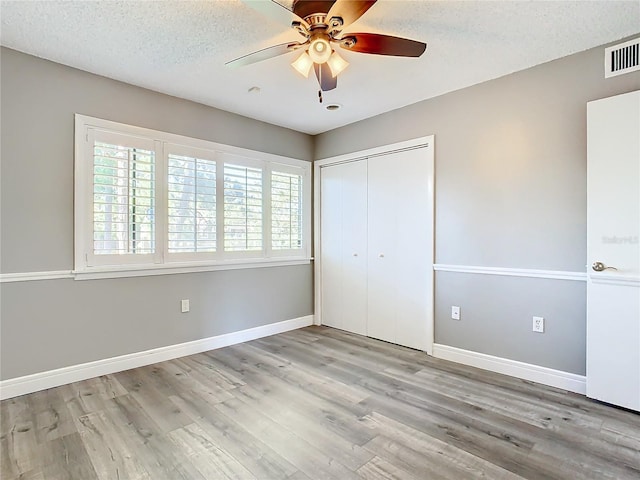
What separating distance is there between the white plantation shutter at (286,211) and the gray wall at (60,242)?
1039 millimetres

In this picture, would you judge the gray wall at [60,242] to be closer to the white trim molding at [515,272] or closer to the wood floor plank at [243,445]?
the wood floor plank at [243,445]

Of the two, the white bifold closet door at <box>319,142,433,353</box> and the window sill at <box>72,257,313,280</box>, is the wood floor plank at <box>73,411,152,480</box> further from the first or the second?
the white bifold closet door at <box>319,142,433,353</box>

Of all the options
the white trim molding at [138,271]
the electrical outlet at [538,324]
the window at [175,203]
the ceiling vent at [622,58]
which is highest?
the ceiling vent at [622,58]

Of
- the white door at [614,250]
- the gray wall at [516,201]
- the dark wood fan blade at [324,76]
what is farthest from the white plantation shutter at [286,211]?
the white door at [614,250]

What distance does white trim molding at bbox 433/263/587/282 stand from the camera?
103 inches

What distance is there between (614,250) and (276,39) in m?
2.71

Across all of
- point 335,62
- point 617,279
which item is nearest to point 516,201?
point 617,279

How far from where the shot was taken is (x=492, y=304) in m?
3.04

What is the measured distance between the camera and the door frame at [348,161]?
3.42 meters

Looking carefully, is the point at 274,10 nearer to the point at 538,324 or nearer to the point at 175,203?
the point at 175,203

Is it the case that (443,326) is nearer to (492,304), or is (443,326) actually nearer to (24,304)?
(492,304)

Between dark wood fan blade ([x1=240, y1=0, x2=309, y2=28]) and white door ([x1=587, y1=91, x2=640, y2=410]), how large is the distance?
2145mm

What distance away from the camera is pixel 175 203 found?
10.9ft

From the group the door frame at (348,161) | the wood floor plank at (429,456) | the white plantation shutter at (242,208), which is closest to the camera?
the wood floor plank at (429,456)
